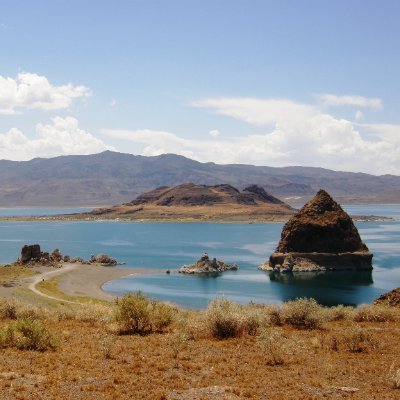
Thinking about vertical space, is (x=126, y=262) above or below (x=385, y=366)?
below

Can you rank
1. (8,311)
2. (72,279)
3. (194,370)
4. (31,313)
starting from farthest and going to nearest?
1. (72,279)
2. (8,311)
3. (31,313)
4. (194,370)

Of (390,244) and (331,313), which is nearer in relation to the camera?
(331,313)

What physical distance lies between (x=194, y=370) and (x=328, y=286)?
2283 inches

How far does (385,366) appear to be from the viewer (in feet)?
63.5

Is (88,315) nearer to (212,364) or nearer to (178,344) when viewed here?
(178,344)

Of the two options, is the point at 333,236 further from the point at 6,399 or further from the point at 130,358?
the point at 6,399

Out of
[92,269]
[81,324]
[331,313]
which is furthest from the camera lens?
[92,269]

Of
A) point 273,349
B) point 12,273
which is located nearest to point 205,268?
point 12,273

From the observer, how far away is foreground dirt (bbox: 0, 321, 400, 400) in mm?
16047

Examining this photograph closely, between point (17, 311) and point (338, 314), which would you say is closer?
point (17, 311)

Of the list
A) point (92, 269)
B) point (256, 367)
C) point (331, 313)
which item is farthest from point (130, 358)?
point (92, 269)

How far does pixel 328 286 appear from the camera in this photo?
7325 centimetres

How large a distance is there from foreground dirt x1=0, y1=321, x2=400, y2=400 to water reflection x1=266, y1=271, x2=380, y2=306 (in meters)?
40.5

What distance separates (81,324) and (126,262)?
74.8 meters
